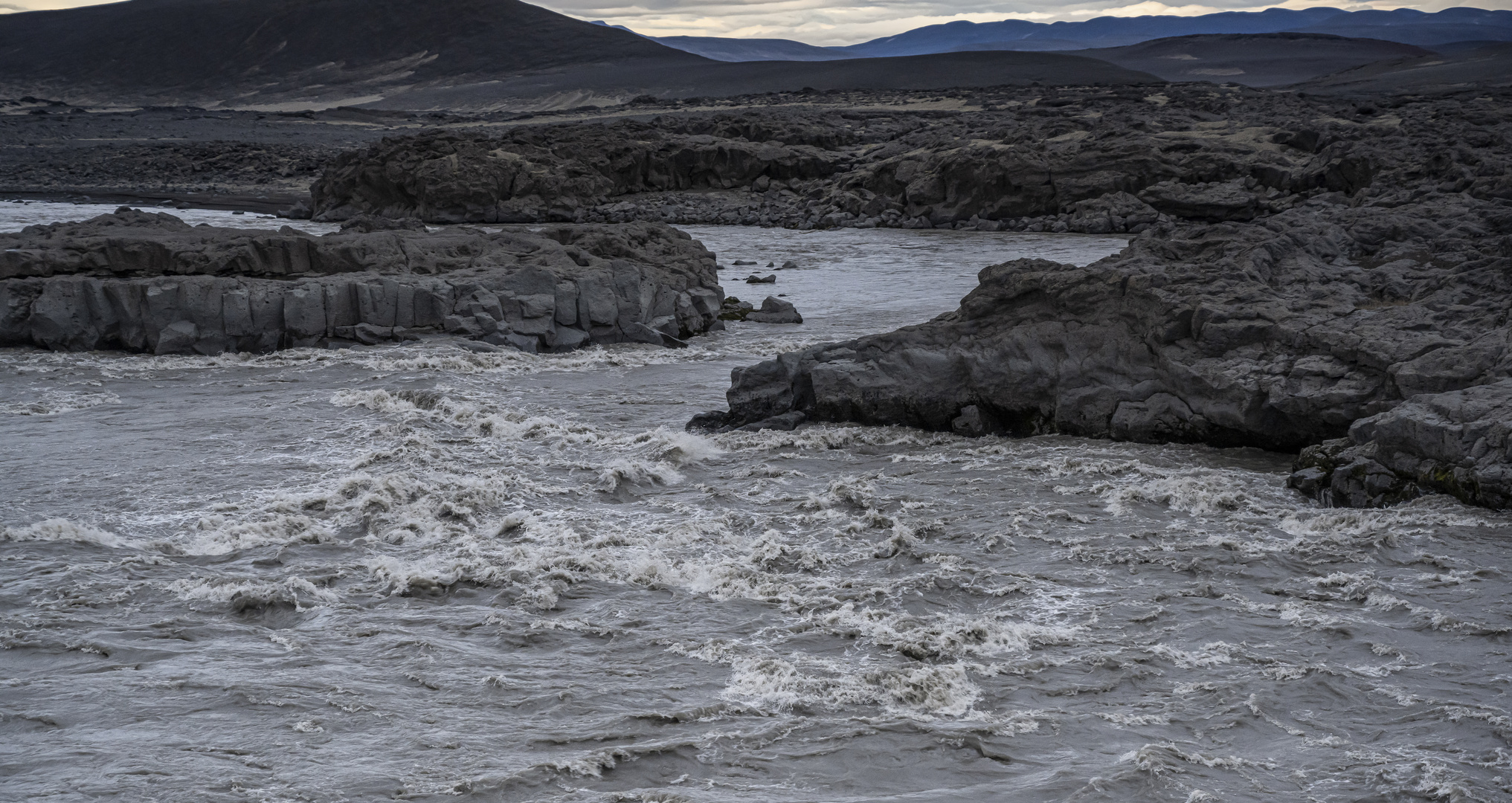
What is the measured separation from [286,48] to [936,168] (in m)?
110

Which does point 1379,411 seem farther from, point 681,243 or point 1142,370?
point 681,243

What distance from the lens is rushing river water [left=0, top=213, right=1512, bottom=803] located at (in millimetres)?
5289

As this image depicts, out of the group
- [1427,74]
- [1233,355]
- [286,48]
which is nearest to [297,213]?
[1233,355]

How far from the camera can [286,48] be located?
12738 centimetres

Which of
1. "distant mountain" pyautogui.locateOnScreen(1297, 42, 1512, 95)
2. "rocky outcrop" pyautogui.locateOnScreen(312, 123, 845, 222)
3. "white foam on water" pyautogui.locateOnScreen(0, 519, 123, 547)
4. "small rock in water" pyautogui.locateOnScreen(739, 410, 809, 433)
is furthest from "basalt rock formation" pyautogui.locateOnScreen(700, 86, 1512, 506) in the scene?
"distant mountain" pyautogui.locateOnScreen(1297, 42, 1512, 95)

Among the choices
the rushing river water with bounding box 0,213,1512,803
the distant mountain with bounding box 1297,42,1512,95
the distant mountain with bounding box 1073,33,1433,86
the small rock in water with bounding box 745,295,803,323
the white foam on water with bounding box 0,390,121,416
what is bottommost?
the rushing river water with bounding box 0,213,1512,803

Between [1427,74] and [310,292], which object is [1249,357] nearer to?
[310,292]

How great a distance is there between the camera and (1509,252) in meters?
11.6

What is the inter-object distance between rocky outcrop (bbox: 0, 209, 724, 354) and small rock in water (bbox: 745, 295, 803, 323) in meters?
0.85

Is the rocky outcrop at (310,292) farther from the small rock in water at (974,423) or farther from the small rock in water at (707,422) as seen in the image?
the small rock in water at (974,423)

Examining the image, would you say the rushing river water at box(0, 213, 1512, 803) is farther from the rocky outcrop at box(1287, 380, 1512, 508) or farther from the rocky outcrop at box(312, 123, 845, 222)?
the rocky outcrop at box(312, 123, 845, 222)

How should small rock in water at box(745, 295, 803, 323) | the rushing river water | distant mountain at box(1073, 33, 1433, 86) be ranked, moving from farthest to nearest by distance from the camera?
1. distant mountain at box(1073, 33, 1433, 86)
2. small rock in water at box(745, 295, 803, 323)
3. the rushing river water

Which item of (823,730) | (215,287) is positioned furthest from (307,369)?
(823,730)

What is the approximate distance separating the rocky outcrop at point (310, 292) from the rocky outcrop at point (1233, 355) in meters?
5.56
